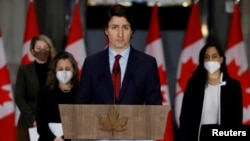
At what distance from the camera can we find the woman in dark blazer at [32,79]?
679 cm

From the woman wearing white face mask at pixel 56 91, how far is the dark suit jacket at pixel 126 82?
1952 millimetres

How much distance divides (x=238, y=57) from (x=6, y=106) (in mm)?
2634

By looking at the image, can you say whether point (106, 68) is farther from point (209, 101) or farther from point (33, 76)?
point (33, 76)

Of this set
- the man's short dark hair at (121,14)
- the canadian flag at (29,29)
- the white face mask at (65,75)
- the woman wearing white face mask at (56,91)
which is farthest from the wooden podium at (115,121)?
the canadian flag at (29,29)

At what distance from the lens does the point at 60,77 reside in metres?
5.97

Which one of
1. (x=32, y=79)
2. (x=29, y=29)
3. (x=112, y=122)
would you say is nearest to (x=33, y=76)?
(x=32, y=79)

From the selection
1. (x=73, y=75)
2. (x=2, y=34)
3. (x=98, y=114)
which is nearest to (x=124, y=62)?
(x=98, y=114)

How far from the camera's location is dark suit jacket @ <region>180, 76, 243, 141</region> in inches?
237

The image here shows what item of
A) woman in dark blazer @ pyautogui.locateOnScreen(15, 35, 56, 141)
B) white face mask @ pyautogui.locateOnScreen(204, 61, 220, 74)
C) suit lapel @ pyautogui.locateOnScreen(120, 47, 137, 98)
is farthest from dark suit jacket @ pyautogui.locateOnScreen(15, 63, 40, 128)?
suit lapel @ pyautogui.locateOnScreen(120, 47, 137, 98)

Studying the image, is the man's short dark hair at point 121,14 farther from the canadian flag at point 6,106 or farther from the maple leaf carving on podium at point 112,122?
the canadian flag at point 6,106

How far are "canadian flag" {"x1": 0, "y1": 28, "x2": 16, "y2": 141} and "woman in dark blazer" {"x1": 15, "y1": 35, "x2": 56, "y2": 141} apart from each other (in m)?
1.27

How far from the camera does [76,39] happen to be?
8.60 metres

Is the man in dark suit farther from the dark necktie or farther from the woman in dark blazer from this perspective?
the woman in dark blazer

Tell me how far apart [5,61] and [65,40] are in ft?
3.76
